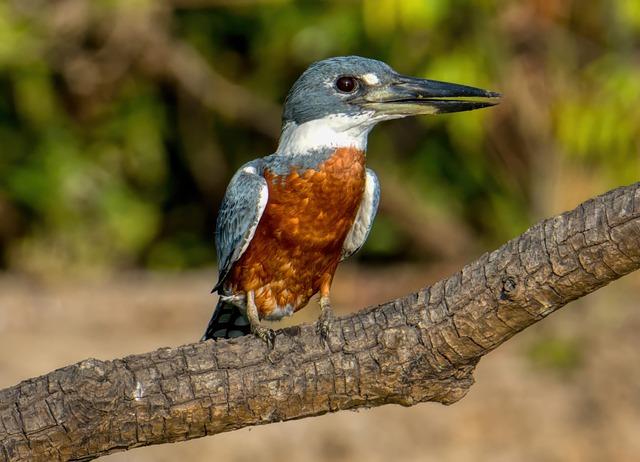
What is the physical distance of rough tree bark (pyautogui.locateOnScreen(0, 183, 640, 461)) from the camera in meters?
3.24

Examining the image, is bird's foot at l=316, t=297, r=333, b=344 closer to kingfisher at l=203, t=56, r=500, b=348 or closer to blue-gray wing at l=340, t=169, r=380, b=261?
kingfisher at l=203, t=56, r=500, b=348

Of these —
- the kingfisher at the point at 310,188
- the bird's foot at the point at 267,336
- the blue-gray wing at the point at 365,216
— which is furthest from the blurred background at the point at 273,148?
the bird's foot at the point at 267,336

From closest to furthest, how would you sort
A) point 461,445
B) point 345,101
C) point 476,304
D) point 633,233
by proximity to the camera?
point 633,233, point 476,304, point 345,101, point 461,445

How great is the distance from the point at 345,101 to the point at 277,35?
3814 mm

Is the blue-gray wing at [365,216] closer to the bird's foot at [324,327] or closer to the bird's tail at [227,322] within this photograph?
the bird's tail at [227,322]

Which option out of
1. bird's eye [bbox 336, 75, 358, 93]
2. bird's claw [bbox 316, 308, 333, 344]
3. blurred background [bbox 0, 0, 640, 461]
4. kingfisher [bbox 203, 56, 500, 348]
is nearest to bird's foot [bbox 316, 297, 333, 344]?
bird's claw [bbox 316, 308, 333, 344]

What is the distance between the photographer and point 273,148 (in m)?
8.52

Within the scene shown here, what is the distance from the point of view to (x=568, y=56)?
7.83m

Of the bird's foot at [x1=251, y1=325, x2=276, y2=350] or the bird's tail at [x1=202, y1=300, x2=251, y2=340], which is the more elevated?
the bird's tail at [x1=202, y1=300, x2=251, y2=340]

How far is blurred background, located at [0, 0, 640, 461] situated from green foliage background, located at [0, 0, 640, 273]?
14mm

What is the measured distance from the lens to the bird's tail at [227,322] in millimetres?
4520

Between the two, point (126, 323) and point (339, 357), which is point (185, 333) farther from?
point (339, 357)

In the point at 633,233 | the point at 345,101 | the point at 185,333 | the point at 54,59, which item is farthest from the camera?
the point at 54,59

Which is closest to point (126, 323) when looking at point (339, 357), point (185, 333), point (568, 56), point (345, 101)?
point (185, 333)
